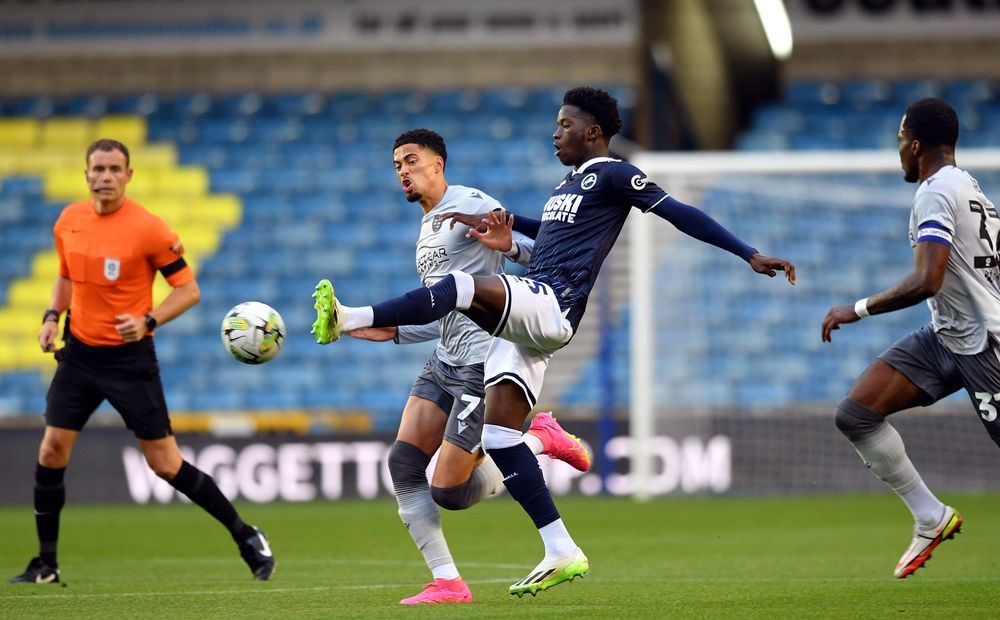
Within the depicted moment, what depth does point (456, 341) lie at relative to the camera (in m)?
6.90

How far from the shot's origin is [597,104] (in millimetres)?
6566

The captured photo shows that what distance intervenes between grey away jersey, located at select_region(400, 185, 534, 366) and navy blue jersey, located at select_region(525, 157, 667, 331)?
14.8 inches

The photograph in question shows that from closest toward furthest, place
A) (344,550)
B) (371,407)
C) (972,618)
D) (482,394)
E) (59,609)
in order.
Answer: (972,618)
(59,609)
(482,394)
(344,550)
(371,407)

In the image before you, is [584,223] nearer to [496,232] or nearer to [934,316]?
[496,232]

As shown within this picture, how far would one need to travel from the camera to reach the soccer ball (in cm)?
622

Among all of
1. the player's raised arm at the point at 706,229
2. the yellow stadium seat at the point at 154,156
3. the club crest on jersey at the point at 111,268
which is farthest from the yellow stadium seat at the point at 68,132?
the player's raised arm at the point at 706,229

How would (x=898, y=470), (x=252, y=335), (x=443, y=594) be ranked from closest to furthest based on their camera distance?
(x=252, y=335), (x=443, y=594), (x=898, y=470)

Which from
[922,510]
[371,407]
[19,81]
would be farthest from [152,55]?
[922,510]

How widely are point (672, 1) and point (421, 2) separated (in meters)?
3.54

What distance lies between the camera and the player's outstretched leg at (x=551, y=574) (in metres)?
5.98

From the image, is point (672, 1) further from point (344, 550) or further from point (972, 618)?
point (972, 618)

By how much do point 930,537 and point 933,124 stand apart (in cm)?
194

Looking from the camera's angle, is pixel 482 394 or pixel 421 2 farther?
pixel 421 2

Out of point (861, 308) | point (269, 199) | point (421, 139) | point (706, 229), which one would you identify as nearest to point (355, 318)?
point (421, 139)
